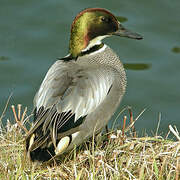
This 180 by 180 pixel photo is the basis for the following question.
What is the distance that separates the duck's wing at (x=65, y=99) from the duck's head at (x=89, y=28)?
0.25 m

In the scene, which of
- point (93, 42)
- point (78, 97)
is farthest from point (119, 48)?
point (78, 97)

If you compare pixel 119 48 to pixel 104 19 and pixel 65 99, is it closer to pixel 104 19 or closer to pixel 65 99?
pixel 104 19

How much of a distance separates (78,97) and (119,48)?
10.6ft

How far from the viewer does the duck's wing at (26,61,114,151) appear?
12.3 ft

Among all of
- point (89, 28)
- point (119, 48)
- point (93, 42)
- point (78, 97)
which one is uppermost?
point (89, 28)

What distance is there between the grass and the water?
1922 mm

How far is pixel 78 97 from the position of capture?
3.88 metres

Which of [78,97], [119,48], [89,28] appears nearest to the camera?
[78,97]

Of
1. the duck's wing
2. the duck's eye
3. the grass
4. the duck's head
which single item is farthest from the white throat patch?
the grass

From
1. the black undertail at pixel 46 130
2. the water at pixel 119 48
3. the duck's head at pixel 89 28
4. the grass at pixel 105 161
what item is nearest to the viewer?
the grass at pixel 105 161

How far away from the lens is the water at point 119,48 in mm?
6297

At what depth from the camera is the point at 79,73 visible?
13.3 feet

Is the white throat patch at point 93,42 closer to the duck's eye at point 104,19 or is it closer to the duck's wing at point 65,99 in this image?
the duck's eye at point 104,19

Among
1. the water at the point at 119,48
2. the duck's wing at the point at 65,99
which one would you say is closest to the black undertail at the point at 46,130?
the duck's wing at the point at 65,99
